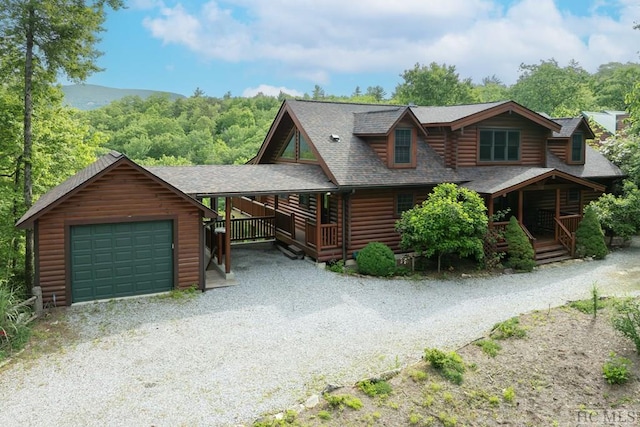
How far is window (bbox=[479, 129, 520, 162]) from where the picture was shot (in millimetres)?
19828

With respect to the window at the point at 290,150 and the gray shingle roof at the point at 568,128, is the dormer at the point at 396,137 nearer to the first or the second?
the window at the point at 290,150

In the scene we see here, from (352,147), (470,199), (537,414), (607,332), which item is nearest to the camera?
(537,414)

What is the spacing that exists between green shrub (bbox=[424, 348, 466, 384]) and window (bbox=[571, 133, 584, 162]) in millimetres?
16671

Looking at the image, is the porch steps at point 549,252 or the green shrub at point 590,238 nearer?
the porch steps at point 549,252

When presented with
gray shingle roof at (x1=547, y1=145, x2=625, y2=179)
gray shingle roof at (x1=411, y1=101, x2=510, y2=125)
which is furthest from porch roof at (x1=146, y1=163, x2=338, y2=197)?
gray shingle roof at (x1=547, y1=145, x2=625, y2=179)

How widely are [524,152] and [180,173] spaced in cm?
1401

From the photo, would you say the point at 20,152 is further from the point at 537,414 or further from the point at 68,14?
the point at 537,414

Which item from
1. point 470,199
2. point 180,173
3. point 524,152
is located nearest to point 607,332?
point 470,199

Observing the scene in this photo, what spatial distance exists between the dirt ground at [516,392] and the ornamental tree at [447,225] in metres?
5.09

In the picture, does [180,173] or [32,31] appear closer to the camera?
[32,31]

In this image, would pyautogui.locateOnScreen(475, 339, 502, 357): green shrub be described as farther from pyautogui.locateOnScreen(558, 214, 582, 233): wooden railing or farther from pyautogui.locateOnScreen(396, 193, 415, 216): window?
pyautogui.locateOnScreen(558, 214, 582, 233): wooden railing

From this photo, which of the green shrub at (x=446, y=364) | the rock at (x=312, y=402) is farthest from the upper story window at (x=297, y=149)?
the rock at (x=312, y=402)

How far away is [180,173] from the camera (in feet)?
52.9

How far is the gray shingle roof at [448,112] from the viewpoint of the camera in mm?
19328
